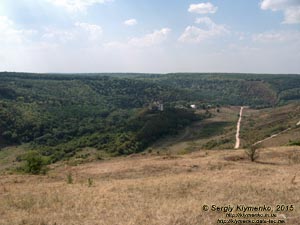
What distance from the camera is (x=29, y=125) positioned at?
140m

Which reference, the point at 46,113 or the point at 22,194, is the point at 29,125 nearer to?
the point at 46,113

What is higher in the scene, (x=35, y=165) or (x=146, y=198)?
(x=146, y=198)

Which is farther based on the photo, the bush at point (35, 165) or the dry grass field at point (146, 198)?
the bush at point (35, 165)

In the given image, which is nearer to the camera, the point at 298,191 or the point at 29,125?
the point at 298,191

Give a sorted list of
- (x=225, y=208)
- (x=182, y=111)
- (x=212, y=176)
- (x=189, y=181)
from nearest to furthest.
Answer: (x=225, y=208) < (x=189, y=181) < (x=212, y=176) < (x=182, y=111)

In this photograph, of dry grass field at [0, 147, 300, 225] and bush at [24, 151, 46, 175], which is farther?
bush at [24, 151, 46, 175]

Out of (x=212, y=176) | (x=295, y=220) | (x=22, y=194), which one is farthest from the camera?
(x=212, y=176)

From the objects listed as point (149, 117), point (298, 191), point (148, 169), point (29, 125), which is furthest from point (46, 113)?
point (298, 191)

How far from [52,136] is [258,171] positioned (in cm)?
11522

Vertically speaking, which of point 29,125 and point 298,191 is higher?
point 298,191

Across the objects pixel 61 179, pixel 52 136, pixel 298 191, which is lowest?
pixel 52 136

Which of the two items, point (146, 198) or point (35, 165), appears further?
point (35, 165)

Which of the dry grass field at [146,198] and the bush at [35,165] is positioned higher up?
the dry grass field at [146,198]

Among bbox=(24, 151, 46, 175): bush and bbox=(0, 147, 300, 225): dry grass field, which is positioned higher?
bbox=(0, 147, 300, 225): dry grass field
